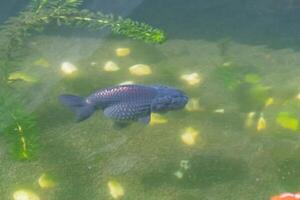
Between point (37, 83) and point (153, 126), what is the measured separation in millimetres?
1815

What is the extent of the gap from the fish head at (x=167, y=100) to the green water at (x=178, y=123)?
68cm

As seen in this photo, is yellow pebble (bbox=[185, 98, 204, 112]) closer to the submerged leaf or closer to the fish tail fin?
the submerged leaf

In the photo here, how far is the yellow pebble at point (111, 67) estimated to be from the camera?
21.2ft

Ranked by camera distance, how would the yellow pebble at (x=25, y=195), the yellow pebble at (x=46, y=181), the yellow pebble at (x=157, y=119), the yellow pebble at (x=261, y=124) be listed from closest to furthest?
the yellow pebble at (x=25, y=195) < the yellow pebble at (x=46, y=181) < the yellow pebble at (x=261, y=124) < the yellow pebble at (x=157, y=119)

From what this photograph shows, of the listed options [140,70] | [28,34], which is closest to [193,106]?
[140,70]

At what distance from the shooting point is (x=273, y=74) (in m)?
6.49

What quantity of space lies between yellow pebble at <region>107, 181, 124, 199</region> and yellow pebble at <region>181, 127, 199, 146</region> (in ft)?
3.18

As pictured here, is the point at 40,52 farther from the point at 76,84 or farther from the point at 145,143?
the point at 145,143

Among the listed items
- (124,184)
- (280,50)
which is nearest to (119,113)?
(124,184)

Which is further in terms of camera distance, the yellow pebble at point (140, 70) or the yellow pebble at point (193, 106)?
the yellow pebble at point (140, 70)

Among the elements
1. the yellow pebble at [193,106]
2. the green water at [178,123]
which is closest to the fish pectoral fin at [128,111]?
the green water at [178,123]

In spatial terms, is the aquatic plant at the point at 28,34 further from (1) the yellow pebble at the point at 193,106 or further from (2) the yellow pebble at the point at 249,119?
(2) the yellow pebble at the point at 249,119

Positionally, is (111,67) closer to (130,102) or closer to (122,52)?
(122,52)

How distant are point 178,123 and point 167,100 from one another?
101 cm
